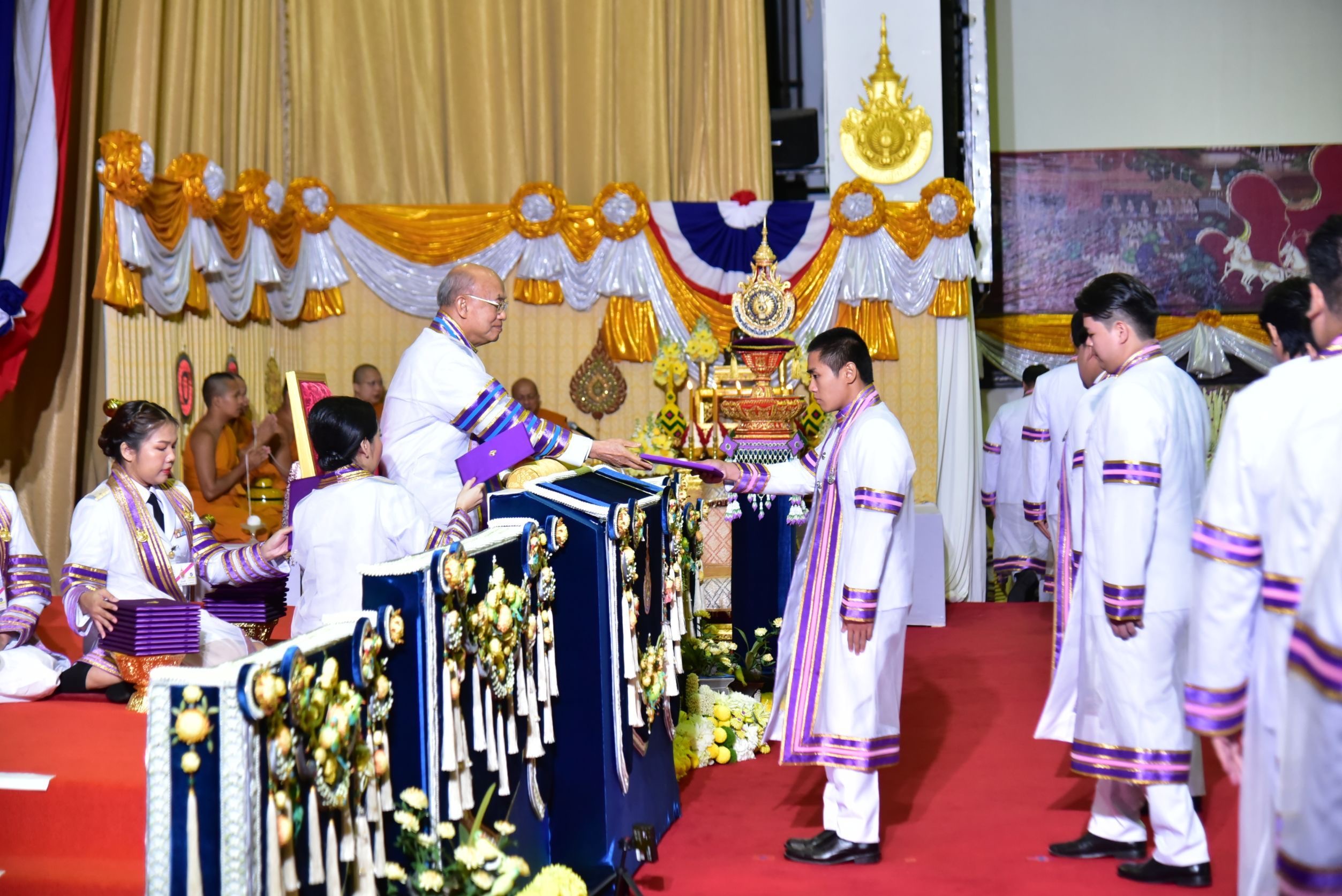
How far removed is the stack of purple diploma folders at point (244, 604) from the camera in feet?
13.9

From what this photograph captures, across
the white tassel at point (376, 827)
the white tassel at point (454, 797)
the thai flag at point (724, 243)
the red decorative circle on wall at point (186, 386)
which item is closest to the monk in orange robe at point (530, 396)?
the thai flag at point (724, 243)

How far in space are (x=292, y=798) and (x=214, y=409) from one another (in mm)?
5362

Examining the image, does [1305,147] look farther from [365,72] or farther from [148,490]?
[148,490]

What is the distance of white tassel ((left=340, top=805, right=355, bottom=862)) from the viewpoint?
205 cm

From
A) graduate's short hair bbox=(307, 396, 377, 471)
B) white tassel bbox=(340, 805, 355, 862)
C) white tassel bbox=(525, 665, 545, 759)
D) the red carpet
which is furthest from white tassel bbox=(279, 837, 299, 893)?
the red carpet

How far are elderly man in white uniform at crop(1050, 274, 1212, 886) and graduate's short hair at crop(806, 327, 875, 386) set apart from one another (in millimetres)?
668

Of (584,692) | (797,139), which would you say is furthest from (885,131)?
(584,692)

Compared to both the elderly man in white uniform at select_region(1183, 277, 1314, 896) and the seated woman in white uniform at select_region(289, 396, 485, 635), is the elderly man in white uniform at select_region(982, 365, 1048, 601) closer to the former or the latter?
the seated woman in white uniform at select_region(289, 396, 485, 635)

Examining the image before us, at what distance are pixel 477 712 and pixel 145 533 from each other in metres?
1.78

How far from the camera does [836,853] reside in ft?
11.8

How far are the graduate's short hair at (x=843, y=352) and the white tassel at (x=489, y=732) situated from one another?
4.93 ft

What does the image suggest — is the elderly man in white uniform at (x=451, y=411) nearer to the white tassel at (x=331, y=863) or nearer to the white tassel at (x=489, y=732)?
the white tassel at (x=489, y=732)

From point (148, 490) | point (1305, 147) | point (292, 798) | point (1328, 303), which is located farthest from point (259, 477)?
point (1305, 147)

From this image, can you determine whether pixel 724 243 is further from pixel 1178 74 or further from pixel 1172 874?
pixel 1172 874
